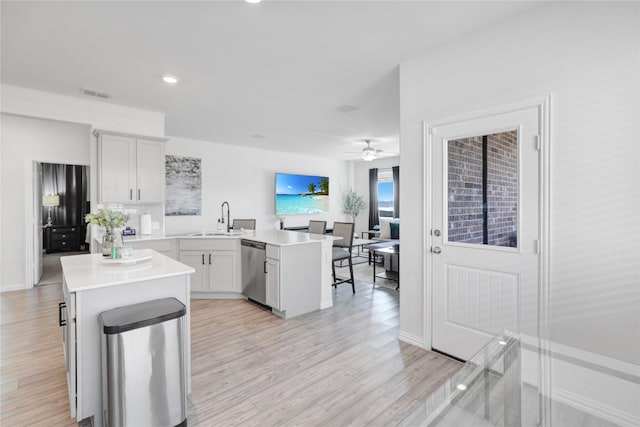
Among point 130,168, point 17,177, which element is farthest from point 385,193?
point 17,177

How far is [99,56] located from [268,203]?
16.3 ft

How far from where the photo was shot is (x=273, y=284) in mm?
3656

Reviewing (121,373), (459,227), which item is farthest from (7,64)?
Answer: (459,227)

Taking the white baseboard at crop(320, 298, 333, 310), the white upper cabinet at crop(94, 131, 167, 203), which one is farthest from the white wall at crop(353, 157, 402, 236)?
the white upper cabinet at crop(94, 131, 167, 203)

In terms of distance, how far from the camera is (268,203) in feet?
25.0

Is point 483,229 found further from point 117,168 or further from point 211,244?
point 117,168

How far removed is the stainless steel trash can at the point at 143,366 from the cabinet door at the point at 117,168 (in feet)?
9.74

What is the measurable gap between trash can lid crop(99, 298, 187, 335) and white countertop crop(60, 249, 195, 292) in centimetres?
16

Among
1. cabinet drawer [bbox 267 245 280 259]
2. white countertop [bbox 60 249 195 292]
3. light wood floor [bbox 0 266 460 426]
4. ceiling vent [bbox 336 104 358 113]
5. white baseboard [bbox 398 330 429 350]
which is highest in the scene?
ceiling vent [bbox 336 104 358 113]

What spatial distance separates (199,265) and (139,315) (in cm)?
266

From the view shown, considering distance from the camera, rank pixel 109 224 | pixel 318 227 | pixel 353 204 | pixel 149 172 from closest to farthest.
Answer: pixel 109 224, pixel 149 172, pixel 318 227, pixel 353 204

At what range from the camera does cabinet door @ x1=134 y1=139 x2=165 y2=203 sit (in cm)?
440

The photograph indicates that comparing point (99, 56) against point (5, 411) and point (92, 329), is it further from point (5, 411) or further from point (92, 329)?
point (5, 411)

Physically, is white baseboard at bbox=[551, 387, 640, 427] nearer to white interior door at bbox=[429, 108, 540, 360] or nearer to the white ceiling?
white interior door at bbox=[429, 108, 540, 360]
